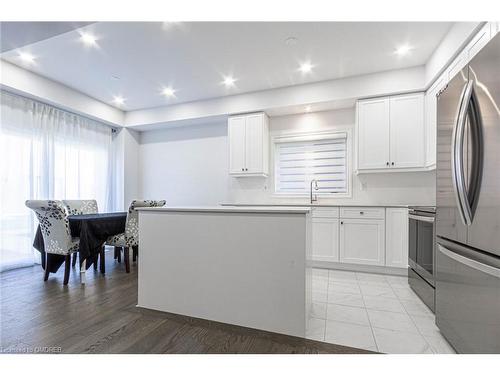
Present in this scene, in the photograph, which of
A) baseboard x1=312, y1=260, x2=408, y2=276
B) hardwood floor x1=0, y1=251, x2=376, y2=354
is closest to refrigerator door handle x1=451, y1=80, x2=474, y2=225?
hardwood floor x1=0, y1=251, x2=376, y2=354

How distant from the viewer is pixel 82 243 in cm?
283

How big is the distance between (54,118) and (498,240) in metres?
5.36

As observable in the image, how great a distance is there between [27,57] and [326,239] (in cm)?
459

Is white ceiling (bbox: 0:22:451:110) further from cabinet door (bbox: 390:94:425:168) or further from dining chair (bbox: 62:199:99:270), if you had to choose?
dining chair (bbox: 62:199:99:270)

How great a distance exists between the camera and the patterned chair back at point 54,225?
8.98 feet

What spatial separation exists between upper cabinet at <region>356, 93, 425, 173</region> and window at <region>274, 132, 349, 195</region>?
1.53ft

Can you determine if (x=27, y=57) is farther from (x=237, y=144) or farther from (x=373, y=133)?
(x=373, y=133)

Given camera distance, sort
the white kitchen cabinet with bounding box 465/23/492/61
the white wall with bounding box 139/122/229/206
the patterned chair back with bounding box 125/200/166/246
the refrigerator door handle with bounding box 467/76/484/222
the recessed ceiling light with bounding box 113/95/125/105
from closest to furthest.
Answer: the refrigerator door handle with bounding box 467/76/484/222, the white kitchen cabinet with bounding box 465/23/492/61, the patterned chair back with bounding box 125/200/166/246, the recessed ceiling light with bounding box 113/95/125/105, the white wall with bounding box 139/122/229/206

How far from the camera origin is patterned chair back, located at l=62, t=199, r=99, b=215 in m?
3.54

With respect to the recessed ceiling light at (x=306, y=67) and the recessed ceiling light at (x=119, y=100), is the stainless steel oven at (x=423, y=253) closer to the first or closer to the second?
the recessed ceiling light at (x=306, y=67)

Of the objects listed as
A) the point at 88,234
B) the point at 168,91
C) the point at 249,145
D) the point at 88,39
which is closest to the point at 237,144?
the point at 249,145

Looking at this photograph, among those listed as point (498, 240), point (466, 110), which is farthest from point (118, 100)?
point (498, 240)
